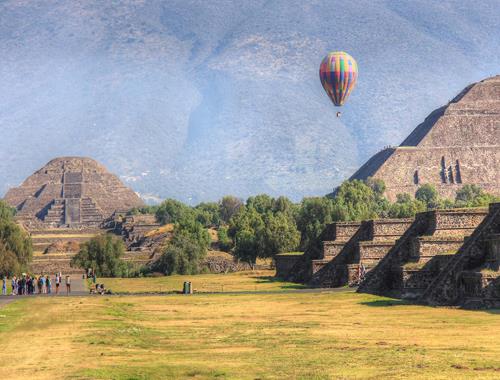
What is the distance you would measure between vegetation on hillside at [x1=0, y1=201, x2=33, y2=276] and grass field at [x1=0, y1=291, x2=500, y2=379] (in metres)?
46.3

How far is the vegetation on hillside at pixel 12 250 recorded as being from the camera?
111 meters

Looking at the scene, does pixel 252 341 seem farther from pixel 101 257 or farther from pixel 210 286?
pixel 101 257

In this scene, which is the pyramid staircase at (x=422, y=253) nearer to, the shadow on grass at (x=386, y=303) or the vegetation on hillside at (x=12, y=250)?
the shadow on grass at (x=386, y=303)

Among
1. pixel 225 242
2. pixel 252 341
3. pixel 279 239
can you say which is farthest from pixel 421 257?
pixel 225 242

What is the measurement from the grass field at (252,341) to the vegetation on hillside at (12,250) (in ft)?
152

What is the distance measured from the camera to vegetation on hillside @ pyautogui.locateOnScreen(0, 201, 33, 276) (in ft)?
A: 364

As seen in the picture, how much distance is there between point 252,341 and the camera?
42750mm

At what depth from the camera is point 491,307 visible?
2090 inches

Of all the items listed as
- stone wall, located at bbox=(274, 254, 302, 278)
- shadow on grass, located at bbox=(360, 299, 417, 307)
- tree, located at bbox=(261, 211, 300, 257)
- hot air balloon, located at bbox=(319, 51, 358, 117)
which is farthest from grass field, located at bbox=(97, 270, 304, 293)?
hot air balloon, located at bbox=(319, 51, 358, 117)

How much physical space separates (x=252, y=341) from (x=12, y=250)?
77.1m

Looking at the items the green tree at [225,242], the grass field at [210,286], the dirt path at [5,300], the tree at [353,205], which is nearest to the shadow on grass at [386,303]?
the grass field at [210,286]

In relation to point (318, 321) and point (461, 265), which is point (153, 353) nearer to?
point (318, 321)

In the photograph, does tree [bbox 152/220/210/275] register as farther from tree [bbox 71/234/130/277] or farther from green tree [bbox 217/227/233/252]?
green tree [bbox 217/227/233/252]

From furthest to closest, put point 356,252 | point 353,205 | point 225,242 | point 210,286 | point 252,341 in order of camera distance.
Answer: point 353,205
point 225,242
point 210,286
point 356,252
point 252,341
